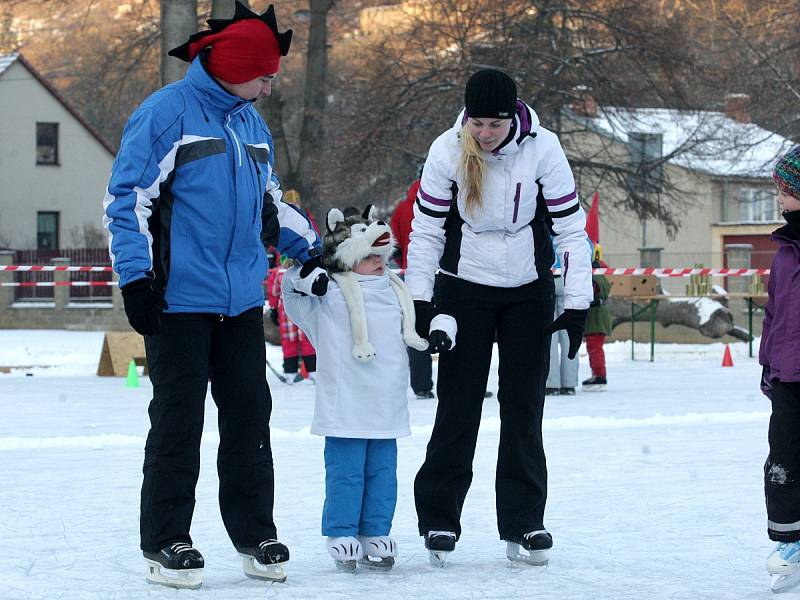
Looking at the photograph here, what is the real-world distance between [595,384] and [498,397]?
730 centimetres

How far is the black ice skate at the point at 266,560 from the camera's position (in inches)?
163

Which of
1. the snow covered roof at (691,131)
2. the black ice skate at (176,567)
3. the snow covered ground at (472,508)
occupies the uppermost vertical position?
the snow covered roof at (691,131)

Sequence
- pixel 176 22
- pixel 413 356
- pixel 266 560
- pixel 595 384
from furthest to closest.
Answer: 1. pixel 176 22
2. pixel 595 384
3. pixel 413 356
4. pixel 266 560

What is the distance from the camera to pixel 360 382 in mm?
4480

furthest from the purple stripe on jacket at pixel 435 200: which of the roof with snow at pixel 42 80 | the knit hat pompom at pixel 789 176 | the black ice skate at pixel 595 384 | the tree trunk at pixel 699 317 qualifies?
the roof with snow at pixel 42 80

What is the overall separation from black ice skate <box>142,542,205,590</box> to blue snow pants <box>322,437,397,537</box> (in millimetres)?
493

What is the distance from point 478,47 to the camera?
2488 cm

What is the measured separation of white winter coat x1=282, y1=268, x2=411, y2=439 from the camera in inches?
175

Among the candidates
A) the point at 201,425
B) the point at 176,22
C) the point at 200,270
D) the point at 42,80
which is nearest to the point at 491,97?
the point at 200,270

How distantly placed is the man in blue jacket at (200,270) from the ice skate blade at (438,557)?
1.73ft

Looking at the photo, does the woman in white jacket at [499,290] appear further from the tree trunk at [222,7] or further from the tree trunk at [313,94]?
the tree trunk at [313,94]

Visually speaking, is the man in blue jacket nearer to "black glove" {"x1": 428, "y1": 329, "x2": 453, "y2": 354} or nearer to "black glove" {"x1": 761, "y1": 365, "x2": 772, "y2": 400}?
"black glove" {"x1": 428, "y1": 329, "x2": 453, "y2": 354}

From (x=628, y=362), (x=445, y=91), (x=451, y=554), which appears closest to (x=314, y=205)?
(x=445, y=91)

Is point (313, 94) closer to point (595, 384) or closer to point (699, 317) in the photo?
point (699, 317)
